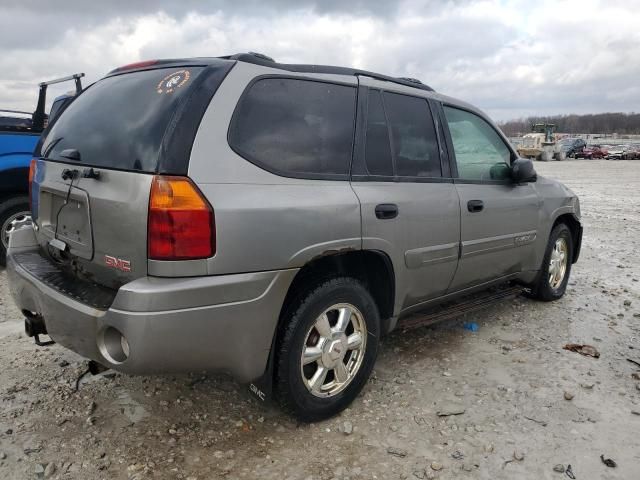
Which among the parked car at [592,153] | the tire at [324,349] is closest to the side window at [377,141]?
the tire at [324,349]

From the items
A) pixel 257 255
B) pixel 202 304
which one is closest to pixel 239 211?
pixel 257 255

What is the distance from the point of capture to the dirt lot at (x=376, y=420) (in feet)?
7.89

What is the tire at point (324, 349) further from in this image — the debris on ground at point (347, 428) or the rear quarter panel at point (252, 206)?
the rear quarter panel at point (252, 206)

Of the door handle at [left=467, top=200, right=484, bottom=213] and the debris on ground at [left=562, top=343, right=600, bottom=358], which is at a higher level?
the door handle at [left=467, top=200, right=484, bottom=213]

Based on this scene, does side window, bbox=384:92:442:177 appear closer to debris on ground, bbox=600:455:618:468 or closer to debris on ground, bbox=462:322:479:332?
debris on ground, bbox=462:322:479:332

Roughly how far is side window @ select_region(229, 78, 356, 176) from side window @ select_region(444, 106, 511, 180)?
1043 millimetres

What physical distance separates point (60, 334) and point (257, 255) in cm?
101

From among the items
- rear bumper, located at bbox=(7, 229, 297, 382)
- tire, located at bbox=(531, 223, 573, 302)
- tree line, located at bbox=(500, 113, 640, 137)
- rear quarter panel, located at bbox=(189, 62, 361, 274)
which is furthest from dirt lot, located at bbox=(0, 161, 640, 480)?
tree line, located at bbox=(500, 113, 640, 137)

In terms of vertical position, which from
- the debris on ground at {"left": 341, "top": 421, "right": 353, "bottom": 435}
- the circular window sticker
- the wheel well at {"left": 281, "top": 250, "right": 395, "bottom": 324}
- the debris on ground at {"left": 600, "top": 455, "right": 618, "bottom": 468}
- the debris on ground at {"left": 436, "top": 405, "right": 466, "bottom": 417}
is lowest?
the debris on ground at {"left": 341, "top": 421, "right": 353, "bottom": 435}

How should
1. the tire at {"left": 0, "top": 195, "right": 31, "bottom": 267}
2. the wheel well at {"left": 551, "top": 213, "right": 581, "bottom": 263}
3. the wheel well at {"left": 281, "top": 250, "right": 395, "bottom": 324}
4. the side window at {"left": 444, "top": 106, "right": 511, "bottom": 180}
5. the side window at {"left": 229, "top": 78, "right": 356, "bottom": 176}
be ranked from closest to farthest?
the side window at {"left": 229, "top": 78, "right": 356, "bottom": 176} < the wheel well at {"left": 281, "top": 250, "right": 395, "bottom": 324} < the side window at {"left": 444, "top": 106, "right": 511, "bottom": 180} < the wheel well at {"left": 551, "top": 213, "right": 581, "bottom": 263} < the tire at {"left": 0, "top": 195, "right": 31, "bottom": 267}

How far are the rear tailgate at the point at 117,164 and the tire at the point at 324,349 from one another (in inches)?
31.7

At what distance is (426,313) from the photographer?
3.69 m

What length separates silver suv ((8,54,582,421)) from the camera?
2.11 metres

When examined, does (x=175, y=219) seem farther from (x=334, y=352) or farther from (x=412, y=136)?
(x=412, y=136)
